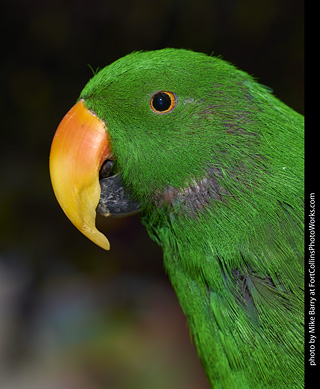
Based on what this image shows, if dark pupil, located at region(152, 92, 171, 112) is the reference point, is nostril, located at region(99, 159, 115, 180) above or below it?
below

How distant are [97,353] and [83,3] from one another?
2437 millimetres

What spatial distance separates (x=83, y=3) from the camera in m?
2.60

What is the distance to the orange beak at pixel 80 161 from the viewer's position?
1074 millimetres

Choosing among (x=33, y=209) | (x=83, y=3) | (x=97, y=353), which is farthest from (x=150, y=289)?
(x=83, y=3)

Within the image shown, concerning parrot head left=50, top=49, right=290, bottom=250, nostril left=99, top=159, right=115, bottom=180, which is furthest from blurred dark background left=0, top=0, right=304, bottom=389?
nostril left=99, top=159, right=115, bottom=180

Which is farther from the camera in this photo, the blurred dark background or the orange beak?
the blurred dark background

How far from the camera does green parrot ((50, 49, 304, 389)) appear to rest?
1.02 meters

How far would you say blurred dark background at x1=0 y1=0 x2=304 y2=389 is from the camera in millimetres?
2631

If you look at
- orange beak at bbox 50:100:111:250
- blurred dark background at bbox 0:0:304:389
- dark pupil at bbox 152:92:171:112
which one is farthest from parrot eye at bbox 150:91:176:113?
blurred dark background at bbox 0:0:304:389

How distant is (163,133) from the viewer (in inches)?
40.7

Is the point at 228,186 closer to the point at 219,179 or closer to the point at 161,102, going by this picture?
the point at 219,179

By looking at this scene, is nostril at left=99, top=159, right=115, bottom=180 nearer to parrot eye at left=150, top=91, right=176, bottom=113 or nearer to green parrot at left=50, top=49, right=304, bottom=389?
green parrot at left=50, top=49, right=304, bottom=389

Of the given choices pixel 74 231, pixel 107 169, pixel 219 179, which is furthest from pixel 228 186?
pixel 74 231

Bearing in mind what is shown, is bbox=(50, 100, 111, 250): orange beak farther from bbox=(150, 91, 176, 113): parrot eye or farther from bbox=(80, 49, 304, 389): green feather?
bbox=(150, 91, 176, 113): parrot eye
